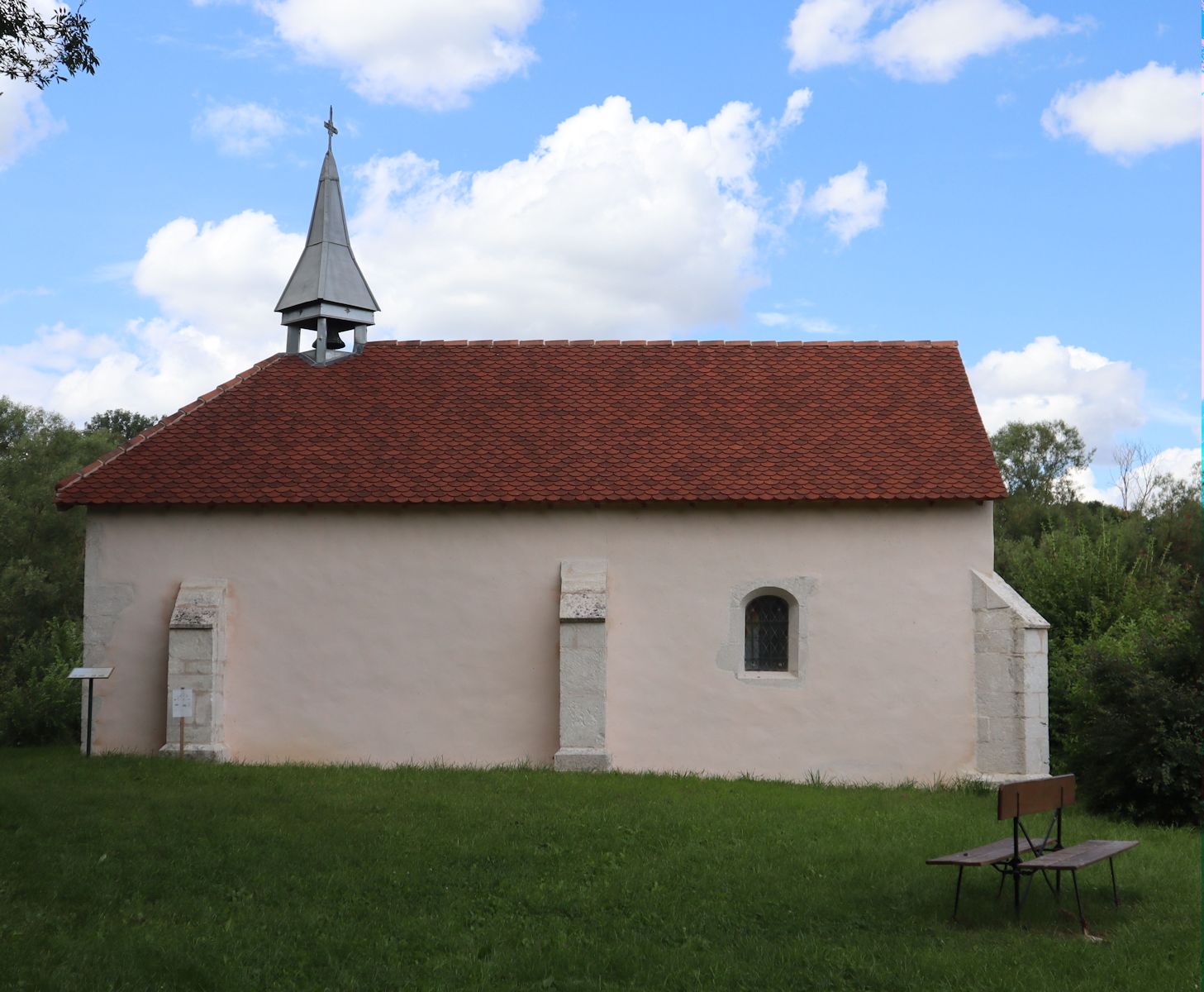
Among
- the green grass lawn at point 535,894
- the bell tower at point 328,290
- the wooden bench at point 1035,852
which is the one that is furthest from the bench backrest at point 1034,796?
the bell tower at point 328,290

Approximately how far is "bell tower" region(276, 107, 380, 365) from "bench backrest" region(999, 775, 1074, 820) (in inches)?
541

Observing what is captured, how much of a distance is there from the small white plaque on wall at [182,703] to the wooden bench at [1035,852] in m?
10.5

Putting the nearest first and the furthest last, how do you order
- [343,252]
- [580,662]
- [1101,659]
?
1. [1101,659]
2. [580,662]
3. [343,252]

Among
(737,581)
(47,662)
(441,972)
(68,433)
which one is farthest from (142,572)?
(68,433)

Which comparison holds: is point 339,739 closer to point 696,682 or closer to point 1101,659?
point 696,682

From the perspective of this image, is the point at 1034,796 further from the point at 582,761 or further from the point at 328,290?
the point at 328,290

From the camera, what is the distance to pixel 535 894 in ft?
30.2

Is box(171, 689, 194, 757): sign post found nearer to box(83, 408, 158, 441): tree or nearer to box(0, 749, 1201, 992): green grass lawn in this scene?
box(0, 749, 1201, 992): green grass lawn

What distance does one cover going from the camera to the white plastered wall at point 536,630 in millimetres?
15914

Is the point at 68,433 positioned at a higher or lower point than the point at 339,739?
higher

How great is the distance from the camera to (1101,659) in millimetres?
14602

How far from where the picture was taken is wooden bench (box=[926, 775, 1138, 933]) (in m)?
8.41

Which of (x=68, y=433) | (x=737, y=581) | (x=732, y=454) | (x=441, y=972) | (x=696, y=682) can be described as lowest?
(x=441, y=972)

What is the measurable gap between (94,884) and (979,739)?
11.2 m
